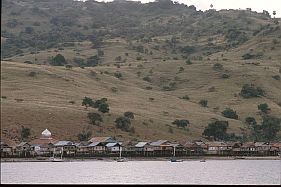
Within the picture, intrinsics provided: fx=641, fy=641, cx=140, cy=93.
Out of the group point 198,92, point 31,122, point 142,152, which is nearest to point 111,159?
point 142,152

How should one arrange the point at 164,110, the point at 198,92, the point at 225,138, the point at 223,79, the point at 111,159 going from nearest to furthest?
the point at 111,159, the point at 225,138, the point at 164,110, the point at 198,92, the point at 223,79

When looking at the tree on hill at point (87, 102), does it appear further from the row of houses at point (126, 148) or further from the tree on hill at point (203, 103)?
the tree on hill at point (203, 103)

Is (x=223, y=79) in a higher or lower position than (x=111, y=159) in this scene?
higher

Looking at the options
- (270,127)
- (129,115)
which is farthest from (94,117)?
(270,127)

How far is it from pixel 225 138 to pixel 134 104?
26.9 meters

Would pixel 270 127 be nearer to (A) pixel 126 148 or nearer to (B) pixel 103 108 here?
(A) pixel 126 148

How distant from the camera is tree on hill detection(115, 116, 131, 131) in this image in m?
135

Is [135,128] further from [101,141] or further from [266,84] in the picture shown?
[266,84]

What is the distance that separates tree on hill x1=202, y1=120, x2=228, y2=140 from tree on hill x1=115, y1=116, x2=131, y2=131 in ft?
59.6

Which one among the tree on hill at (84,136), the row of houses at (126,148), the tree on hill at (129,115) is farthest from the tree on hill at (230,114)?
the tree on hill at (84,136)

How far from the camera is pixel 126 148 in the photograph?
128 meters

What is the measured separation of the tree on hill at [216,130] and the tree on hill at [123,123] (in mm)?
18172

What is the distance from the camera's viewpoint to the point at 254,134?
152 meters

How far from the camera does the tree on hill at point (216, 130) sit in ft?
456
